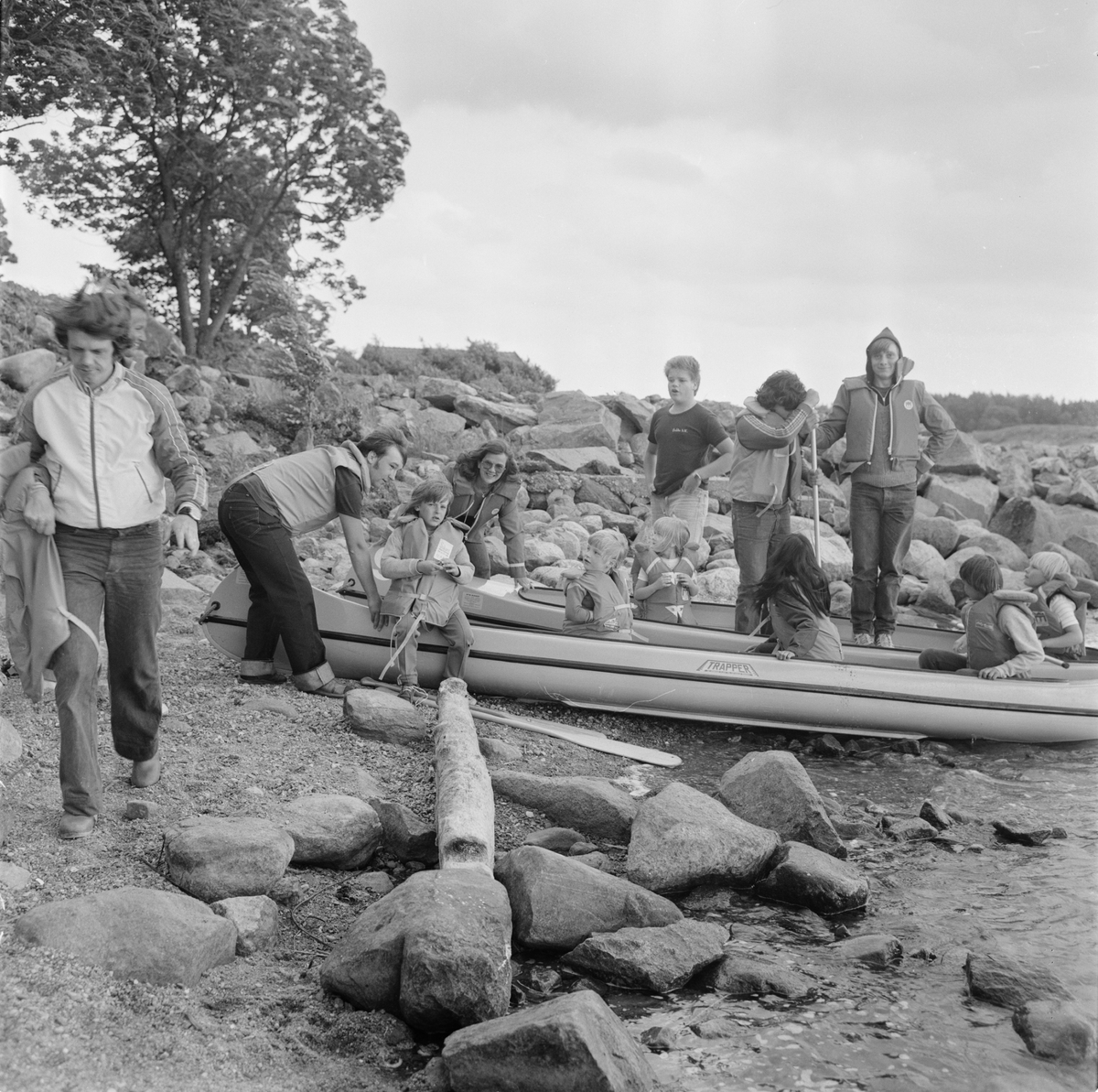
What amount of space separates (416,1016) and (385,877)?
3.47 feet

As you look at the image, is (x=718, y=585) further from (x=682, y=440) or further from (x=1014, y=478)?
(x=1014, y=478)

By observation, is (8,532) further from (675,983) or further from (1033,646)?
(1033,646)

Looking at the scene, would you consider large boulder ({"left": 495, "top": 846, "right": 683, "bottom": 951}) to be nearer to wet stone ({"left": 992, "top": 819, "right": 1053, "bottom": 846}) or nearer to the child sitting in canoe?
wet stone ({"left": 992, "top": 819, "right": 1053, "bottom": 846})

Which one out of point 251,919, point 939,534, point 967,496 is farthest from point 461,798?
point 967,496

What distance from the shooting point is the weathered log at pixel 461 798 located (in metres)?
4.07

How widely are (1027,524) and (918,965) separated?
15.0 m

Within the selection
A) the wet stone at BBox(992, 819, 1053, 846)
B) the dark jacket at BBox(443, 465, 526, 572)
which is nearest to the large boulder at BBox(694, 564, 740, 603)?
the dark jacket at BBox(443, 465, 526, 572)

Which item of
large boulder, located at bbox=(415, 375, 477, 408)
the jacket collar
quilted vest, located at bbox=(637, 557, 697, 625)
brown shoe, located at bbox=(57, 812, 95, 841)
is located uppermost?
large boulder, located at bbox=(415, 375, 477, 408)

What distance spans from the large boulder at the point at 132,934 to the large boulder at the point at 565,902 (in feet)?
3.56

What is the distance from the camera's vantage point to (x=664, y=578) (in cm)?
820

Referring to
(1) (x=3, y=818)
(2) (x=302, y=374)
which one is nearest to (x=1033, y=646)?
(1) (x=3, y=818)

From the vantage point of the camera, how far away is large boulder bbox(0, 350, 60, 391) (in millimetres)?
14414

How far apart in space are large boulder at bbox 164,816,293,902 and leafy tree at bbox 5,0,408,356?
51.4 ft

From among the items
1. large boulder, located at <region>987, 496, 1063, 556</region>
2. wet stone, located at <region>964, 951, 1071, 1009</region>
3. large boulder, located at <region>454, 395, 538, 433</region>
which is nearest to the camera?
wet stone, located at <region>964, 951, 1071, 1009</region>
